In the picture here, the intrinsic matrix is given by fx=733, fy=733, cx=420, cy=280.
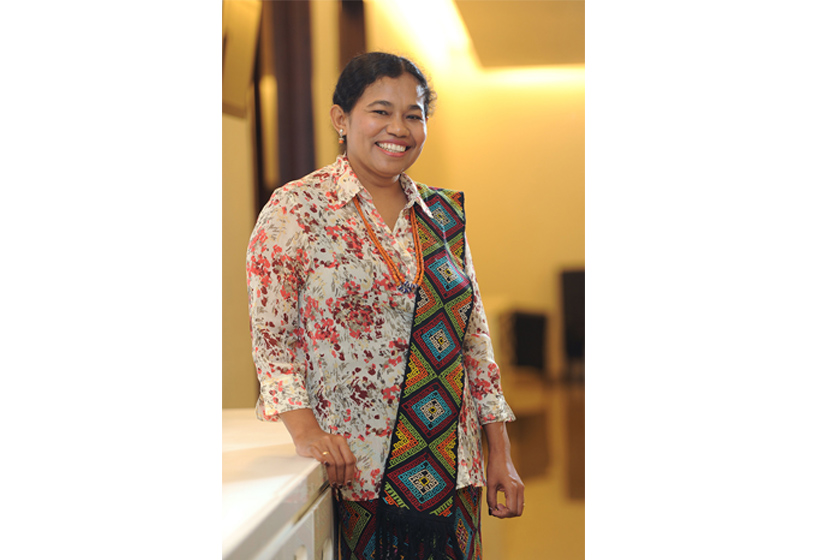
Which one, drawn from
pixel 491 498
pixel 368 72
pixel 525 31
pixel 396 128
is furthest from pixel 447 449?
pixel 525 31

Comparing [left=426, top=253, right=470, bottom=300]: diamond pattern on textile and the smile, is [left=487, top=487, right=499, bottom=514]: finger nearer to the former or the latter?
[left=426, top=253, right=470, bottom=300]: diamond pattern on textile

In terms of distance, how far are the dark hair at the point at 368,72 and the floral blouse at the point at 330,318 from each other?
156mm

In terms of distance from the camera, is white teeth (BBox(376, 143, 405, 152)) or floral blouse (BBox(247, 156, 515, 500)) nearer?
floral blouse (BBox(247, 156, 515, 500))

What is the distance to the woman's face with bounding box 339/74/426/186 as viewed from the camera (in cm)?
117

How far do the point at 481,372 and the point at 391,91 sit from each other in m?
0.49

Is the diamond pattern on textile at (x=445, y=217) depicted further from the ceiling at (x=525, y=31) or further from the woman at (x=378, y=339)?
the ceiling at (x=525, y=31)

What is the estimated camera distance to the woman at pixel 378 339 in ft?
3.41

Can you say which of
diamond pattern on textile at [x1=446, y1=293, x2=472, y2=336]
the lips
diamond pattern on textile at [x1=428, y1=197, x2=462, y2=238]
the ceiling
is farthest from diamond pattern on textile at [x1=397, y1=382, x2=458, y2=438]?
the ceiling

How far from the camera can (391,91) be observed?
3.85ft

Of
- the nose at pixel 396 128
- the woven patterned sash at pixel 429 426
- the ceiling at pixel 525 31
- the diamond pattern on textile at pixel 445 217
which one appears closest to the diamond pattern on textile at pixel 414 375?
the woven patterned sash at pixel 429 426

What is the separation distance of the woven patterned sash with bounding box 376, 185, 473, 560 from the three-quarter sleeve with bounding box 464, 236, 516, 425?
59 mm
